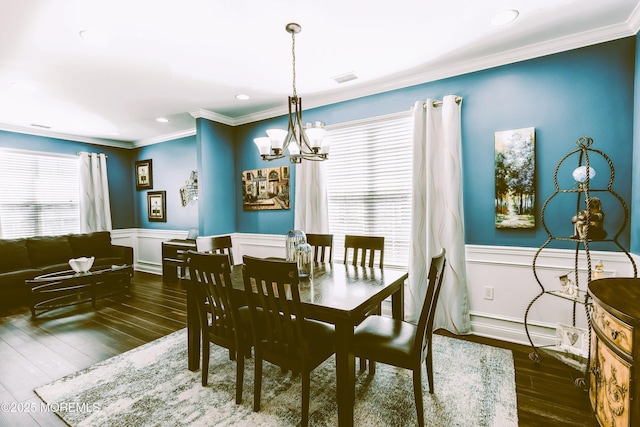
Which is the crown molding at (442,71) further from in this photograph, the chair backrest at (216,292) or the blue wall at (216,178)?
the chair backrest at (216,292)

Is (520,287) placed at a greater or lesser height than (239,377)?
greater

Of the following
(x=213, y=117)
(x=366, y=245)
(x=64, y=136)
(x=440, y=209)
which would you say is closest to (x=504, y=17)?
(x=440, y=209)

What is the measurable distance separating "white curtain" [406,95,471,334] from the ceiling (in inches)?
20.5

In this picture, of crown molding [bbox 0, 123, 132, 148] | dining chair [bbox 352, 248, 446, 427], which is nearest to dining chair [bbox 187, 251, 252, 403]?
dining chair [bbox 352, 248, 446, 427]

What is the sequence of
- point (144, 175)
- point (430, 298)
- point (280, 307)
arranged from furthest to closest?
point (144, 175), point (280, 307), point (430, 298)

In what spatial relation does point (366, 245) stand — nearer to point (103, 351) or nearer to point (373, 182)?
A: point (373, 182)

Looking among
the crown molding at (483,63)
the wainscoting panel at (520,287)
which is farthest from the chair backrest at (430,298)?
the crown molding at (483,63)

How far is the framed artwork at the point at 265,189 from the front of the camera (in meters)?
4.13

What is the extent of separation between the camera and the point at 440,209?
9.62 ft

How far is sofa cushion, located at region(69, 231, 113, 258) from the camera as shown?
4977 millimetres

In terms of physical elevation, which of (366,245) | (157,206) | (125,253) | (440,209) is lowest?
(125,253)

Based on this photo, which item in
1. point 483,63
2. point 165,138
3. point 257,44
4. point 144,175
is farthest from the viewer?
point 144,175

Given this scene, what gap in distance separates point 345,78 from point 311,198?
1.45 meters

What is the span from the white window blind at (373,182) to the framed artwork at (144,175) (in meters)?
4.14
